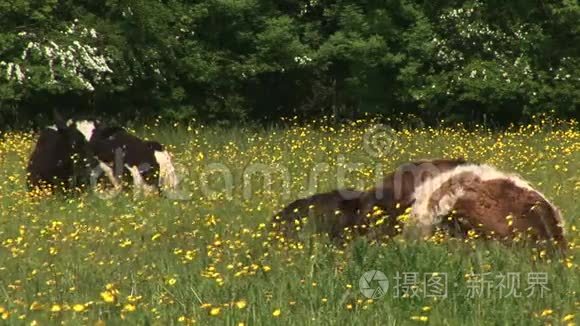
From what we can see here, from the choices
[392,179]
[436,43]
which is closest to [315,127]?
[436,43]

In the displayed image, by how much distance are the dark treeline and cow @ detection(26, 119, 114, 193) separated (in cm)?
537

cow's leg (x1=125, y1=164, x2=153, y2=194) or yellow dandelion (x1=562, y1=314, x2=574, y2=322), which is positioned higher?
cow's leg (x1=125, y1=164, x2=153, y2=194)

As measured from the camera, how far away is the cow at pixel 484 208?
6.39 m

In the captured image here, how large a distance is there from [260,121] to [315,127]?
178 cm

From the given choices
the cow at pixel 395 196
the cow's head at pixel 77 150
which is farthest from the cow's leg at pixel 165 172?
the cow at pixel 395 196

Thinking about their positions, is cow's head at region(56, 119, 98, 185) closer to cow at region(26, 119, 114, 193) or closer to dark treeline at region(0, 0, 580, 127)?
cow at region(26, 119, 114, 193)

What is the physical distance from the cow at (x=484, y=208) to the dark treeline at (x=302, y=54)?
35.3 ft

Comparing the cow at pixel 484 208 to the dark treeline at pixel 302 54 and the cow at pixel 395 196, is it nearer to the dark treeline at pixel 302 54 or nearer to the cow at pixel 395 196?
the cow at pixel 395 196

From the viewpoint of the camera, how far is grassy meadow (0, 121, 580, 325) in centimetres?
454

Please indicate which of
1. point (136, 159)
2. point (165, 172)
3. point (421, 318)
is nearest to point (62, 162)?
point (136, 159)

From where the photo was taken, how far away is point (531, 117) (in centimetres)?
1738

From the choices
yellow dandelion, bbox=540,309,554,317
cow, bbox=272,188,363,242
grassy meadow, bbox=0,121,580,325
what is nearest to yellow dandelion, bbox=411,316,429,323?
grassy meadow, bbox=0,121,580,325

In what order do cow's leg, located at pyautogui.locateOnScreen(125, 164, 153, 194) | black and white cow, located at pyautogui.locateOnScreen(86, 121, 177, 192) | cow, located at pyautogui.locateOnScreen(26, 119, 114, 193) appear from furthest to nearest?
cow, located at pyautogui.locateOnScreen(26, 119, 114, 193), black and white cow, located at pyautogui.locateOnScreen(86, 121, 177, 192), cow's leg, located at pyautogui.locateOnScreen(125, 164, 153, 194)

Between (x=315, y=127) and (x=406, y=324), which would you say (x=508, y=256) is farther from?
(x=315, y=127)
